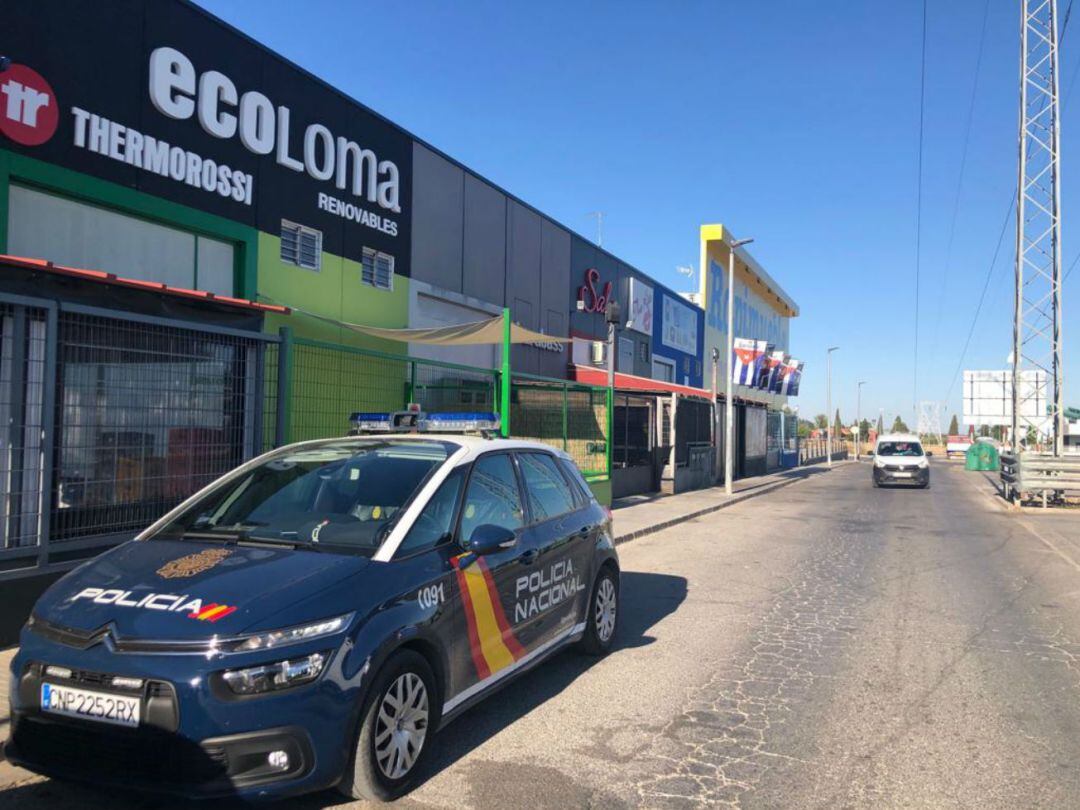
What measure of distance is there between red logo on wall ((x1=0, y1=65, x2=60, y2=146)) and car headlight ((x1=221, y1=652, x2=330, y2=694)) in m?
7.77

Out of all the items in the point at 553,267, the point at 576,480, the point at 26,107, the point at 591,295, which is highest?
the point at 553,267

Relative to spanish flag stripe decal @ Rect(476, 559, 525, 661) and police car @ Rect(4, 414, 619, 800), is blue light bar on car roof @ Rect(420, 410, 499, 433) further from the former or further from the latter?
spanish flag stripe decal @ Rect(476, 559, 525, 661)

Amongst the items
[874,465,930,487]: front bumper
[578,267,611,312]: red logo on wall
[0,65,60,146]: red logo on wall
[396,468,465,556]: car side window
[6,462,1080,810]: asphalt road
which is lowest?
[6,462,1080,810]: asphalt road

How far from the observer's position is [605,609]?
20.3 ft

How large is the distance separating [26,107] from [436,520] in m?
7.54

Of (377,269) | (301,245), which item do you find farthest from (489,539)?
(377,269)

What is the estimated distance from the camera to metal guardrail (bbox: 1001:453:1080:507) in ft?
63.0

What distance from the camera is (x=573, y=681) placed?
5.52 meters

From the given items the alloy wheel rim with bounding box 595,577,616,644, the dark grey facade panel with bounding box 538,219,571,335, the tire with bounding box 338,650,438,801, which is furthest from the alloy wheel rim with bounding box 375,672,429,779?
the dark grey facade panel with bounding box 538,219,571,335

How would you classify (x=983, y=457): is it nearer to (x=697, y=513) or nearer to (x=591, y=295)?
(x=591, y=295)

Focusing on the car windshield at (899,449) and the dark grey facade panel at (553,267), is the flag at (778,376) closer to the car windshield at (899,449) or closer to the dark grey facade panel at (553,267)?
the car windshield at (899,449)

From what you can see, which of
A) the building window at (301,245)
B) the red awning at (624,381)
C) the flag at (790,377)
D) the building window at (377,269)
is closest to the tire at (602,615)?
the building window at (301,245)

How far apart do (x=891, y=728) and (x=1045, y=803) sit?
1.03 metres

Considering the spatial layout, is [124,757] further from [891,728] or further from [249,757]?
[891,728]
